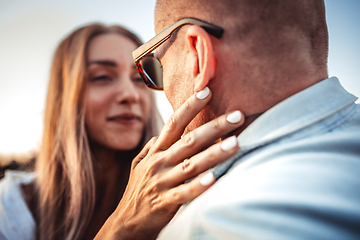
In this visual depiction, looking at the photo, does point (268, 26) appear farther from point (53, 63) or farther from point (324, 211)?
point (53, 63)

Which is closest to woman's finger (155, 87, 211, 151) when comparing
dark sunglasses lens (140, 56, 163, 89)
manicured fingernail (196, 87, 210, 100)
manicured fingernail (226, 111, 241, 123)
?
manicured fingernail (196, 87, 210, 100)

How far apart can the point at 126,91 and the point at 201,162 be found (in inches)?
76.5

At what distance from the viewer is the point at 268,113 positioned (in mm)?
939

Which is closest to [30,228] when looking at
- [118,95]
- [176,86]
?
[118,95]

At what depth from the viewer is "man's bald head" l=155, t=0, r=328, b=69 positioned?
1009 millimetres

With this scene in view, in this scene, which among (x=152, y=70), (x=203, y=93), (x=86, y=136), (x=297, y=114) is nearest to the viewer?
(x=297, y=114)

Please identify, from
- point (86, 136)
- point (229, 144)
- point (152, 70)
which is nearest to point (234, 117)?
point (229, 144)

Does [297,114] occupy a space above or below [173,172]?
above

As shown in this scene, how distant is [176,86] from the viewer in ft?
4.22

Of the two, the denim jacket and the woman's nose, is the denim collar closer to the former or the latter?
the denim jacket

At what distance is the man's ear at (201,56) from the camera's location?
1.07 metres

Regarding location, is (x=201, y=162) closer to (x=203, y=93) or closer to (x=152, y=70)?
(x=203, y=93)

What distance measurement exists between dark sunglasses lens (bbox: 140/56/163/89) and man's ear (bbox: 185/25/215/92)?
1.73 ft

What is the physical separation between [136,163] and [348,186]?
4.17ft
